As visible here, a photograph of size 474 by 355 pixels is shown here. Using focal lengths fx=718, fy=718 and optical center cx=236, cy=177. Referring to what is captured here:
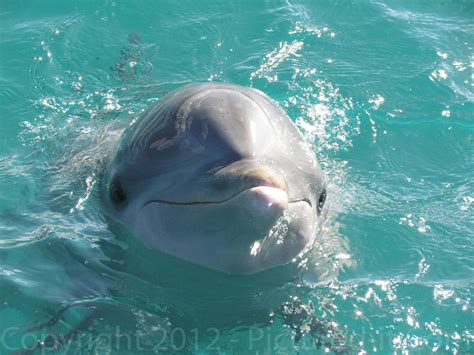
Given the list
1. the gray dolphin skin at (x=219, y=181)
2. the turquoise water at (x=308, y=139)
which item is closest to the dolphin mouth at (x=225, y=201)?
the gray dolphin skin at (x=219, y=181)

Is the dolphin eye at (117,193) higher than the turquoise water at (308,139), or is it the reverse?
the dolphin eye at (117,193)

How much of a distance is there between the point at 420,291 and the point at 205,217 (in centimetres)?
271

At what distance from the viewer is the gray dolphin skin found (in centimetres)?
509

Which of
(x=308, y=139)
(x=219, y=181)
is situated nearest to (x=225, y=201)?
(x=219, y=181)

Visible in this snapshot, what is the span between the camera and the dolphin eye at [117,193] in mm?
6270

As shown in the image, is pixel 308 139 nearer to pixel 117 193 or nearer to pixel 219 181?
pixel 117 193

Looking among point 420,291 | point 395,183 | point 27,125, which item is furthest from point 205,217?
point 27,125

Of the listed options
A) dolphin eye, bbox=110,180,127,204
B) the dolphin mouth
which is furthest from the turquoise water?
the dolphin mouth

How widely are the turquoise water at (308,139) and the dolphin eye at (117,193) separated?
0.35 metres

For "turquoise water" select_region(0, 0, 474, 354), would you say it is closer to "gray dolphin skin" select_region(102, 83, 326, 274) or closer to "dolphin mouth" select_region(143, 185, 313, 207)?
"gray dolphin skin" select_region(102, 83, 326, 274)

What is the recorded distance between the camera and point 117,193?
6352mm

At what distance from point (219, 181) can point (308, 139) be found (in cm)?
461

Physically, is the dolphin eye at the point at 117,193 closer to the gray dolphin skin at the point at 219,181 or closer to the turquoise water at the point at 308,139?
the gray dolphin skin at the point at 219,181

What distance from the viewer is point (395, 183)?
897 cm
